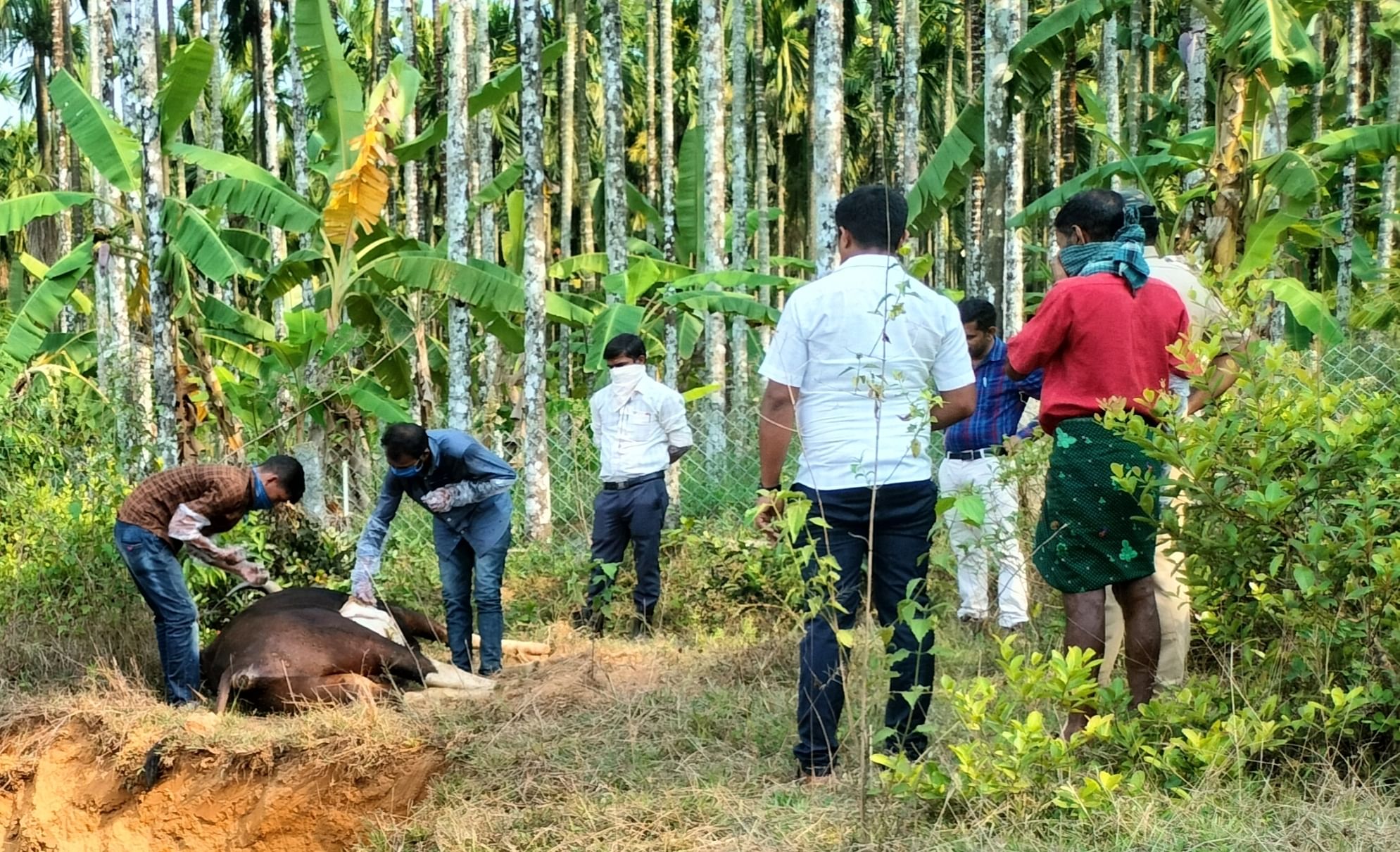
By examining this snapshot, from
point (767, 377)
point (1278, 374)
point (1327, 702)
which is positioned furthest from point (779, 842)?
point (1278, 374)

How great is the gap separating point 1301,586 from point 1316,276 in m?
20.5

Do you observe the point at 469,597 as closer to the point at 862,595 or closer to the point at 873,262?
the point at 862,595

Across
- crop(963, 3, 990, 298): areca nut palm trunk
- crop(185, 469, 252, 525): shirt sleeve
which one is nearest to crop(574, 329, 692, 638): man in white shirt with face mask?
crop(185, 469, 252, 525): shirt sleeve

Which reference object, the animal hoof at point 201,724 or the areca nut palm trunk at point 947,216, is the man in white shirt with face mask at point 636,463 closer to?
the animal hoof at point 201,724

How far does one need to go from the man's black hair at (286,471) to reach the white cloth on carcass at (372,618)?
0.77 m

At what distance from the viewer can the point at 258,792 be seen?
19.5ft

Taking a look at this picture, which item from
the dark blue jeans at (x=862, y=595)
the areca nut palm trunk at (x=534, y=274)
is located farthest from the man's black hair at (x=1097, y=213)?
the areca nut palm trunk at (x=534, y=274)

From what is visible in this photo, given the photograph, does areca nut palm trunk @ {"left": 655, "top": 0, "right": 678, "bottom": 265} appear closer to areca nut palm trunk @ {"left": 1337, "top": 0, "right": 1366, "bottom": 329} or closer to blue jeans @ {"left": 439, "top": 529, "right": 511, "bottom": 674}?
blue jeans @ {"left": 439, "top": 529, "right": 511, "bottom": 674}

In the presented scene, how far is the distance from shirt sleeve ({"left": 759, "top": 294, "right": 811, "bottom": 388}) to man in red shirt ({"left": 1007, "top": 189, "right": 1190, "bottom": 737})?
2.49ft

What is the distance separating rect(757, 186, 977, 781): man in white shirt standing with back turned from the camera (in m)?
4.32

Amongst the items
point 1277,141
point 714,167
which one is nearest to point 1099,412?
point 1277,141

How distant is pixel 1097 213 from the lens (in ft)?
14.9

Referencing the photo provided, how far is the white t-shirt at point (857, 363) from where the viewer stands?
4.31 meters

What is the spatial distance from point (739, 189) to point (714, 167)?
1715 mm
